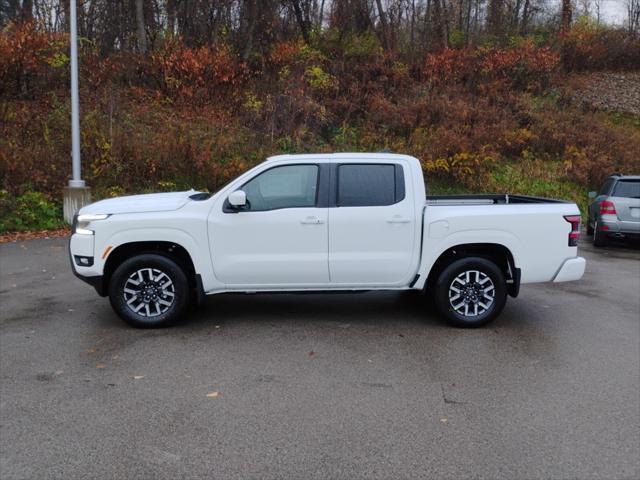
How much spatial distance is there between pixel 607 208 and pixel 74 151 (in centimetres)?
1186

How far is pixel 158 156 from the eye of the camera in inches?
674

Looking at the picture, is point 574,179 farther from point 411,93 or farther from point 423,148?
point 411,93

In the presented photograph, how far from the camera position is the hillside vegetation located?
1694cm

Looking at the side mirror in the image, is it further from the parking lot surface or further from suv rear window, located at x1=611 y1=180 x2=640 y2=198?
suv rear window, located at x1=611 y1=180 x2=640 y2=198

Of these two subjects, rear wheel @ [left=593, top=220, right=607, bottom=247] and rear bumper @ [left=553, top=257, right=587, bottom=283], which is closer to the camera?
rear bumper @ [left=553, top=257, right=587, bottom=283]

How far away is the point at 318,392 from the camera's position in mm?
4688

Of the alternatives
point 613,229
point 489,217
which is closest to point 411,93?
point 613,229

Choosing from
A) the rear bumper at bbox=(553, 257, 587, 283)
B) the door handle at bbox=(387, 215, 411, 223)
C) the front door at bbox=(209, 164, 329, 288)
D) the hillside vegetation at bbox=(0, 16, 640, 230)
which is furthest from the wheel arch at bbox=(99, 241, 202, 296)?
the hillside vegetation at bbox=(0, 16, 640, 230)

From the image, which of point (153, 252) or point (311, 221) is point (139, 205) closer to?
point (153, 252)

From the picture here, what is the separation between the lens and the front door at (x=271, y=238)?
6.23 metres

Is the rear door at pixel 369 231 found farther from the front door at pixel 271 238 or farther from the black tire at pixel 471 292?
the black tire at pixel 471 292

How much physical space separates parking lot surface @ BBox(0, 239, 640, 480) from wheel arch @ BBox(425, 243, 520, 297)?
54 cm

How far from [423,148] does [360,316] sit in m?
13.8

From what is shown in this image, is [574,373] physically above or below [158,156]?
below
